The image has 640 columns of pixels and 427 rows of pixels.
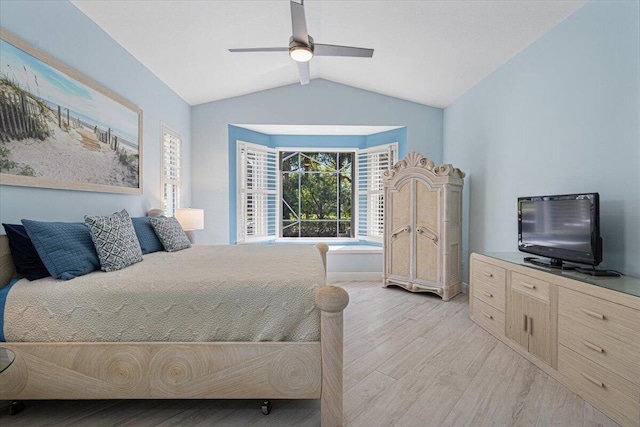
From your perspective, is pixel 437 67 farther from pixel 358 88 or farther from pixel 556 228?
pixel 556 228

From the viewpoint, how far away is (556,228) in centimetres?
223

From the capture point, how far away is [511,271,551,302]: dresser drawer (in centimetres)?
204

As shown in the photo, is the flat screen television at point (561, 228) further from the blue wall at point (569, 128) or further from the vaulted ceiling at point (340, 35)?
the vaulted ceiling at point (340, 35)

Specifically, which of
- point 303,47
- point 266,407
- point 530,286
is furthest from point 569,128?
point 266,407

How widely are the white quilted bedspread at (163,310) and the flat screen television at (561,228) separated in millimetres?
1876

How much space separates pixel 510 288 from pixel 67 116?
3690mm

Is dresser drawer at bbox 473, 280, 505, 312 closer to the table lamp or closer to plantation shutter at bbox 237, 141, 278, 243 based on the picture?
the table lamp

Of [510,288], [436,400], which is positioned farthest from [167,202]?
[510,288]

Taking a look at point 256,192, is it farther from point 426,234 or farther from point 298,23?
point 298,23

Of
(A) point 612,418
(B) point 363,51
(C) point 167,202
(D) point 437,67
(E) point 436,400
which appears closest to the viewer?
(A) point 612,418

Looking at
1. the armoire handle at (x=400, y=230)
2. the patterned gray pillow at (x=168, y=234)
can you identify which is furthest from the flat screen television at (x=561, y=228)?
the patterned gray pillow at (x=168, y=234)

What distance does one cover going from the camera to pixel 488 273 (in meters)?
2.65

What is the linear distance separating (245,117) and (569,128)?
3896mm

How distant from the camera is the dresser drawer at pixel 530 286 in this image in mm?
2039
